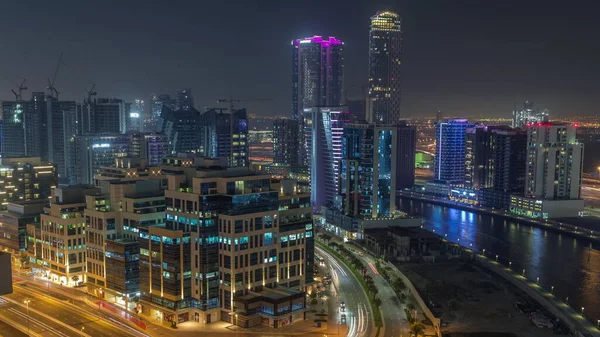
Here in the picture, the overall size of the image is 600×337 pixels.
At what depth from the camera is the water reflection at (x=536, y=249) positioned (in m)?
40.8

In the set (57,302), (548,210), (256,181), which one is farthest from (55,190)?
(548,210)

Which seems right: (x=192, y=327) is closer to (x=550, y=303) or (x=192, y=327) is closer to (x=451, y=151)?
(x=550, y=303)

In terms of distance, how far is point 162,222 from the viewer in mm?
36438

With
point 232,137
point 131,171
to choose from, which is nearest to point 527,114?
point 232,137

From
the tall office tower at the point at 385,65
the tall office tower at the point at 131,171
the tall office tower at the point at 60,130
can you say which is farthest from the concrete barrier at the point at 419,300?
the tall office tower at the point at 385,65

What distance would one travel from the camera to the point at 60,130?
88.0 meters

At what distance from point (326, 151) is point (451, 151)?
27468 millimetres

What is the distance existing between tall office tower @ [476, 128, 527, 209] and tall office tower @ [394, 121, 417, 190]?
16.8 metres

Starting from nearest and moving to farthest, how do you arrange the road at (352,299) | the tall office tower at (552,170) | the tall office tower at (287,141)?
the road at (352,299) → the tall office tower at (552,170) → the tall office tower at (287,141)

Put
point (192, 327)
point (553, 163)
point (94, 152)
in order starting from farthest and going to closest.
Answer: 1. point (94, 152)
2. point (553, 163)
3. point (192, 327)

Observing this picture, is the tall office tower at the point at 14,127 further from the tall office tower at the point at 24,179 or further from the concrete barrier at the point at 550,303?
the concrete barrier at the point at 550,303

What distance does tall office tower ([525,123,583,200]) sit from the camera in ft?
225

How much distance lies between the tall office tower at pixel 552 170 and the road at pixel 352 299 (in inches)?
1287

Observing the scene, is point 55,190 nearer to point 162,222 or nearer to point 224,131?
point 162,222
